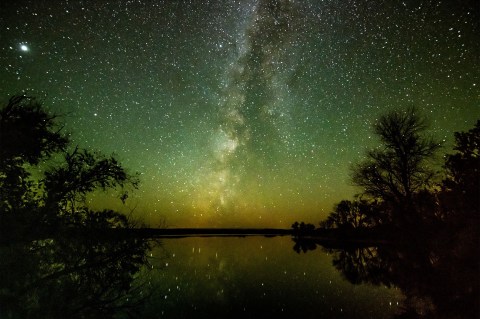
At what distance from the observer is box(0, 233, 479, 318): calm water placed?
7.95 metres

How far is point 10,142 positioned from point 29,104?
85.9 inches

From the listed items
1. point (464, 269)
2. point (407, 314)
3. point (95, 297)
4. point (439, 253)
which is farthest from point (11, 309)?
point (439, 253)

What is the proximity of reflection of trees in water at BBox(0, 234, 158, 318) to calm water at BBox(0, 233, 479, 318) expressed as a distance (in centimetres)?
3

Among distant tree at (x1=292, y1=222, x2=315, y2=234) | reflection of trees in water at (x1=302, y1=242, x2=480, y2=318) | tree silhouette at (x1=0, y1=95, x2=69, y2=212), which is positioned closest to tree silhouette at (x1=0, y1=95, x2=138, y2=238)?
tree silhouette at (x1=0, y1=95, x2=69, y2=212)

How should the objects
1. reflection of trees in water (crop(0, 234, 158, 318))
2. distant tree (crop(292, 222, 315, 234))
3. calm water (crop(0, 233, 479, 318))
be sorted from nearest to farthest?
reflection of trees in water (crop(0, 234, 158, 318)) < calm water (crop(0, 233, 479, 318)) < distant tree (crop(292, 222, 315, 234))

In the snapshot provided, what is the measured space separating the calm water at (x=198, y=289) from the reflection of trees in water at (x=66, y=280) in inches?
1.0

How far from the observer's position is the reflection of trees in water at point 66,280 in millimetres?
7375

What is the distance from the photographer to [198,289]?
12977 millimetres

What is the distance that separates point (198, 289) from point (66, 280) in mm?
5659

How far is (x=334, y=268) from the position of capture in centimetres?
1811

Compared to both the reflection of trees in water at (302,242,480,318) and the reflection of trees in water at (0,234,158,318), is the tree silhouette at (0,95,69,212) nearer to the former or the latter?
the reflection of trees in water at (0,234,158,318)

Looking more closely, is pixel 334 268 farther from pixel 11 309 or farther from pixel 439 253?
pixel 11 309

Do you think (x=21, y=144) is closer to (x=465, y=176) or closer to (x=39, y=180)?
(x=39, y=180)

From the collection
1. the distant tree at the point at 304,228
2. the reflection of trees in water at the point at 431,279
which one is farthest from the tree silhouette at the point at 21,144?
the distant tree at the point at 304,228
